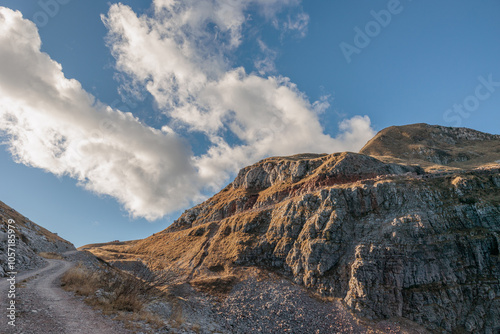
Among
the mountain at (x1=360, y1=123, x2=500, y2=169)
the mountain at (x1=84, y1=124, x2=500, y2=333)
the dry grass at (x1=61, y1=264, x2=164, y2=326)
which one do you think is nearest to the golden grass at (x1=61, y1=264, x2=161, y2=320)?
the dry grass at (x1=61, y1=264, x2=164, y2=326)

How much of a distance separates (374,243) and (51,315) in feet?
136

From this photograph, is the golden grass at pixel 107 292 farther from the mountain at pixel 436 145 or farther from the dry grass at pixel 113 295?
the mountain at pixel 436 145

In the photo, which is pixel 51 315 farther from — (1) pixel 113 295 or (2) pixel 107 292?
(2) pixel 107 292

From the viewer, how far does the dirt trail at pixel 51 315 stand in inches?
465

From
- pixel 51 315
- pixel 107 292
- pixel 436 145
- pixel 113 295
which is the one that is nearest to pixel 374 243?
pixel 113 295

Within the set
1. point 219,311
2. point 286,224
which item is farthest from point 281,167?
point 219,311

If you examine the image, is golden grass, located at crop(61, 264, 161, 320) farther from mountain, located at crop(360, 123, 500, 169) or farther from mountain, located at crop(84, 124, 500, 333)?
mountain, located at crop(360, 123, 500, 169)

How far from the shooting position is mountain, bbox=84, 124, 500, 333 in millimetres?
31828

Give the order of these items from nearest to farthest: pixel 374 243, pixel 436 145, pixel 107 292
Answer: pixel 107 292
pixel 374 243
pixel 436 145

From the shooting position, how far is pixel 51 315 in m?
13.6

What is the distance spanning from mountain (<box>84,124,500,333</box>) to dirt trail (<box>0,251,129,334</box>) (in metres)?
26.9

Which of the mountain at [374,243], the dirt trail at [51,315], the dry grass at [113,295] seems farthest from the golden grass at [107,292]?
the mountain at [374,243]

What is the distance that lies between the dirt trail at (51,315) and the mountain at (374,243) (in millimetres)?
26918

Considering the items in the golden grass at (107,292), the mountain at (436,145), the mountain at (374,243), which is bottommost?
the golden grass at (107,292)
